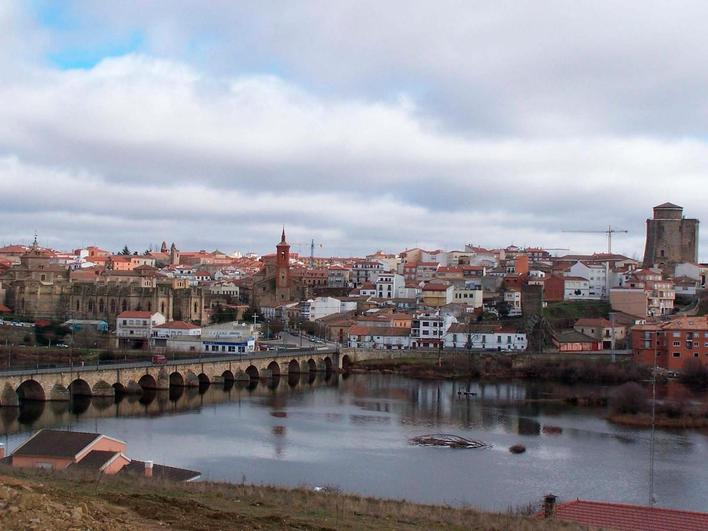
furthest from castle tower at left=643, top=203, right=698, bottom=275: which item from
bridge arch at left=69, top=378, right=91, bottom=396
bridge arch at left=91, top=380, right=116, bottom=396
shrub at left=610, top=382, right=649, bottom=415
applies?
bridge arch at left=69, top=378, right=91, bottom=396

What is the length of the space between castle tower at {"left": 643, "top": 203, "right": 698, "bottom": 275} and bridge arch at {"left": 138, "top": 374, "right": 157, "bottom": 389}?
44.4 m

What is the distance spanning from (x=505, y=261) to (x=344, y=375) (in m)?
32.4

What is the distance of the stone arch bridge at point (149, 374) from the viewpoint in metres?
33.3

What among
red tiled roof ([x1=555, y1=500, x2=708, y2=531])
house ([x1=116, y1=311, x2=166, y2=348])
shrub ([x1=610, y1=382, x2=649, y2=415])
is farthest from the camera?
house ([x1=116, y1=311, x2=166, y2=348])

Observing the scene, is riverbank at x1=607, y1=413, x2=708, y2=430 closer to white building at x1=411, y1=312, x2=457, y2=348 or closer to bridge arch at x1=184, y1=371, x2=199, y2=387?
bridge arch at x1=184, y1=371, x2=199, y2=387

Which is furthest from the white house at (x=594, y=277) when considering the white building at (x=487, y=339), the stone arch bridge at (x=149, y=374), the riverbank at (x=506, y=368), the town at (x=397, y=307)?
the stone arch bridge at (x=149, y=374)

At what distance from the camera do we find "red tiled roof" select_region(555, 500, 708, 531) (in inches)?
563

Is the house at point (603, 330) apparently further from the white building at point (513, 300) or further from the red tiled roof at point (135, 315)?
the red tiled roof at point (135, 315)

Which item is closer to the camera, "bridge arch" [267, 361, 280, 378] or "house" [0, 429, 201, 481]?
"house" [0, 429, 201, 481]

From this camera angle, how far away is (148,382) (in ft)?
127

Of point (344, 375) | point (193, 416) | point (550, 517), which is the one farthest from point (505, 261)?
point (550, 517)

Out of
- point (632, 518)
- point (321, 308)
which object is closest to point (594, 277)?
point (321, 308)

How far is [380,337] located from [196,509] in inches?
1589

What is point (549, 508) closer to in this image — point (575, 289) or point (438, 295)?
point (575, 289)
